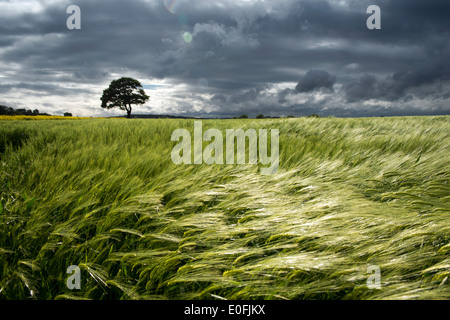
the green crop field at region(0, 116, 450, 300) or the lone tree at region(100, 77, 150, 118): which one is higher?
the lone tree at region(100, 77, 150, 118)

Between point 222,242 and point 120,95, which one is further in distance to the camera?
point 120,95

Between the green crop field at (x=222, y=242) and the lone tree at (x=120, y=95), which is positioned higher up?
the lone tree at (x=120, y=95)

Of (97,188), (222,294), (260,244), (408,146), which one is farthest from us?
(408,146)

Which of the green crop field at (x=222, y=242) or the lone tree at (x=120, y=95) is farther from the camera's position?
the lone tree at (x=120, y=95)

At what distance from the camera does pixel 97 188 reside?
1744 millimetres

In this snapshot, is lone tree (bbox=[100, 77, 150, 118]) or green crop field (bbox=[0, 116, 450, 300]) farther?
lone tree (bbox=[100, 77, 150, 118])
